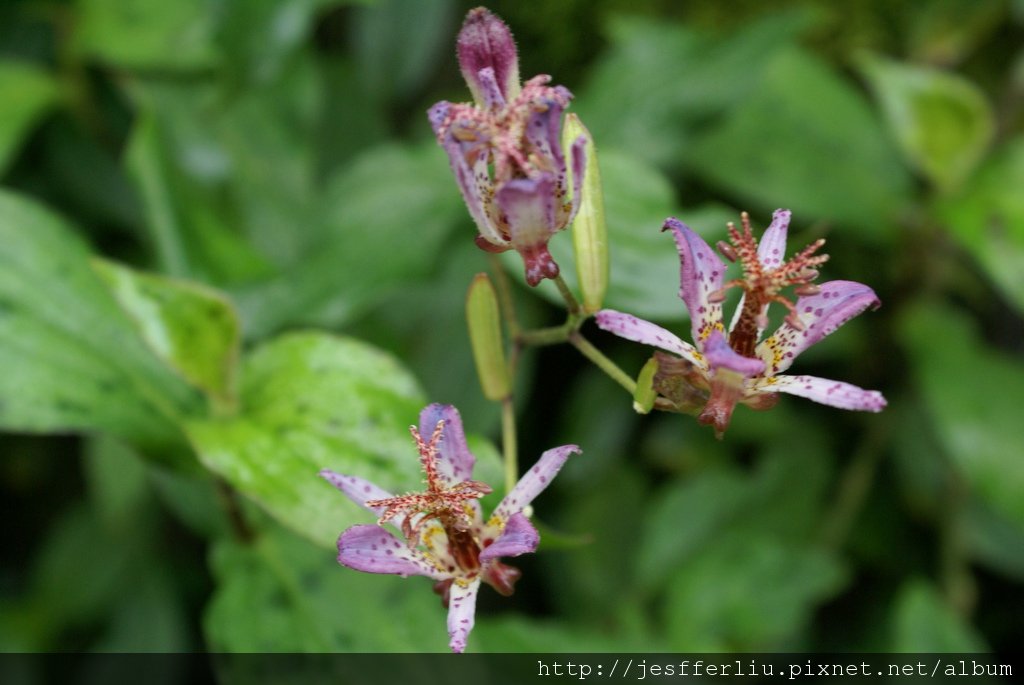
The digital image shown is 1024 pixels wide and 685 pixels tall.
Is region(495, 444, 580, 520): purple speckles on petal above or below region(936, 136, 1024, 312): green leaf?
above

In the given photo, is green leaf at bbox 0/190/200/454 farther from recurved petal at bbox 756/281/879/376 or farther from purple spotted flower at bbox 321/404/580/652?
recurved petal at bbox 756/281/879/376

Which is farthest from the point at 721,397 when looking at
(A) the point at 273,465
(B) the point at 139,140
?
(B) the point at 139,140

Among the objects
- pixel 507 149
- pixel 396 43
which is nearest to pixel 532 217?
pixel 507 149

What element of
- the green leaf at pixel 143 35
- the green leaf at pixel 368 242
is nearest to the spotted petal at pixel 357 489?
the green leaf at pixel 368 242

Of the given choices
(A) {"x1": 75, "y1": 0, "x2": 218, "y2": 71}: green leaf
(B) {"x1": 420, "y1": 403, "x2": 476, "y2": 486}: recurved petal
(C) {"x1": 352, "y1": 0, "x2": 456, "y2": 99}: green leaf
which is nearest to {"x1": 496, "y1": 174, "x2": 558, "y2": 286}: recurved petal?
(B) {"x1": 420, "y1": 403, "x2": 476, "y2": 486}: recurved petal

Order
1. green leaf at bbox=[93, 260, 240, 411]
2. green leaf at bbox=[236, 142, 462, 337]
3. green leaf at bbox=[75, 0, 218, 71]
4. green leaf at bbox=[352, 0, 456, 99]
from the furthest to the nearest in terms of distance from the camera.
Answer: green leaf at bbox=[352, 0, 456, 99], green leaf at bbox=[75, 0, 218, 71], green leaf at bbox=[236, 142, 462, 337], green leaf at bbox=[93, 260, 240, 411]

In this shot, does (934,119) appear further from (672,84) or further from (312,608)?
(312,608)

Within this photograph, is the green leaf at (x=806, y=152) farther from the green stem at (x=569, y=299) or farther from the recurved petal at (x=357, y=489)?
the recurved petal at (x=357, y=489)
